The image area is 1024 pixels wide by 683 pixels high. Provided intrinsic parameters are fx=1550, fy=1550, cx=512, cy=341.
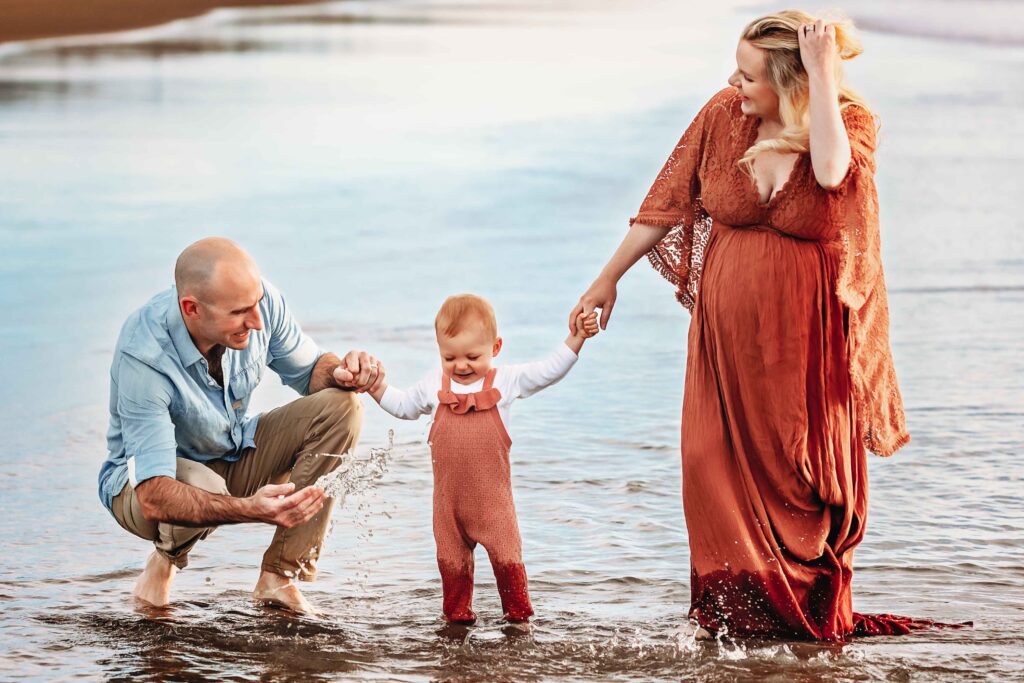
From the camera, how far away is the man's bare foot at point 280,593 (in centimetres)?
473

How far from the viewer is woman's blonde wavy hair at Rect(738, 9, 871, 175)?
162 inches

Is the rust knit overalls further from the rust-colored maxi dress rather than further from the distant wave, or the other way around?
the distant wave

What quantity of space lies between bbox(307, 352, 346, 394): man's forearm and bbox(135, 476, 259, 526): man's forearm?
71cm

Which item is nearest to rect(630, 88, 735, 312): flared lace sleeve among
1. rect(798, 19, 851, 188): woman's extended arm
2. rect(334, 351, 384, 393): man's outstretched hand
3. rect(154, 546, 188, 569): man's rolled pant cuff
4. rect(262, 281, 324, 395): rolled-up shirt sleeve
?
rect(798, 19, 851, 188): woman's extended arm

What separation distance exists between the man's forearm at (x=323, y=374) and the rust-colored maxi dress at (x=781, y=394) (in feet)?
4.00

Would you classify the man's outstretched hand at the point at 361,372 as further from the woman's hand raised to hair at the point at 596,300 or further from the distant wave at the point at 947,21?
A: the distant wave at the point at 947,21

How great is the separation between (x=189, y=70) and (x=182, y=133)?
3122 mm

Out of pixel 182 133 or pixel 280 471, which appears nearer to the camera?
pixel 280 471

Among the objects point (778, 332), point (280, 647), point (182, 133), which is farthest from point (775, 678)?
point (182, 133)

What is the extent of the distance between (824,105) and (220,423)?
2025 millimetres

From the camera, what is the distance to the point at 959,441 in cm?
675

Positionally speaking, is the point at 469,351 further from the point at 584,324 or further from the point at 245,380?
the point at 245,380

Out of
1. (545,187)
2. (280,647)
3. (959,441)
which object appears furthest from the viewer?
(545,187)

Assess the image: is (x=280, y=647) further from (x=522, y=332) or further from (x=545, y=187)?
(x=545, y=187)
